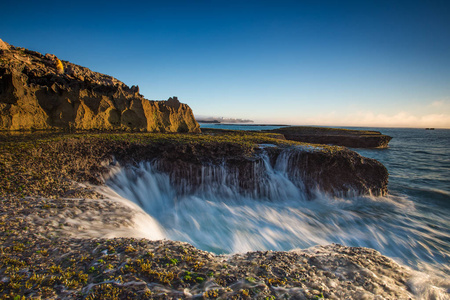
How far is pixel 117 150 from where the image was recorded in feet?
32.5

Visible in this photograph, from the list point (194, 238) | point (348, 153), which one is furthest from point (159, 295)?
point (348, 153)

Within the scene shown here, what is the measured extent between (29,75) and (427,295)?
20.7 metres

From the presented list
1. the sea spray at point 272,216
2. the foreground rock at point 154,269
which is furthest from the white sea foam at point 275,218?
the foreground rock at point 154,269

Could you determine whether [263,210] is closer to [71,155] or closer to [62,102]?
[71,155]

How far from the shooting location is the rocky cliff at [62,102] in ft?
37.3

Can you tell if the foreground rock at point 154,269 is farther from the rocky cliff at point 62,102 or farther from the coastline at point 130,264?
the rocky cliff at point 62,102

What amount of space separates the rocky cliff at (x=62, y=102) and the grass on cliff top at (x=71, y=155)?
2383 millimetres

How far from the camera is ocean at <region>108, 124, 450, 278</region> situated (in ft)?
23.8

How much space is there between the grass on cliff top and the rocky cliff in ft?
7.82

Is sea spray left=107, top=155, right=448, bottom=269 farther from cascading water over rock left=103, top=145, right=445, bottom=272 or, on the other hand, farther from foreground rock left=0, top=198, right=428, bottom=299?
foreground rock left=0, top=198, right=428, bottom=299

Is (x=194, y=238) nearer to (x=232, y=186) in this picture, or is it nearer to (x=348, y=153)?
(x=232, y=186)

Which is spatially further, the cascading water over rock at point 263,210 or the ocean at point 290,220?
the cascading water over rock at point 263,210

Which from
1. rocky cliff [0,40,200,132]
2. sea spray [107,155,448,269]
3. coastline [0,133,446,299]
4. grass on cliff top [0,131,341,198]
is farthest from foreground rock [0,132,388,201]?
rocky cliff [0,40,200,132]

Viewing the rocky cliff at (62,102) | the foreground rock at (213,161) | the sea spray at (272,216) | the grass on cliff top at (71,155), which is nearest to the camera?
the grass on cliff top at (71,155)
